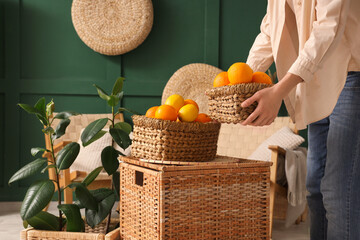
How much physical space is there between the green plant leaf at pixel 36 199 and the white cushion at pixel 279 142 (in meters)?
1.47

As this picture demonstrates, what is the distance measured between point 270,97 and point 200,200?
408 millimetres

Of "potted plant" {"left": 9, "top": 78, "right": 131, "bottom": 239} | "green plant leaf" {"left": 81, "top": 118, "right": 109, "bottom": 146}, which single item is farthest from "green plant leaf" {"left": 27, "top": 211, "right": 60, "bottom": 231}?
"green plant leaf" {"left": 81, "top": 118, "right": 109, "bottom": 146}

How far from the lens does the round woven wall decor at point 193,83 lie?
308 cm

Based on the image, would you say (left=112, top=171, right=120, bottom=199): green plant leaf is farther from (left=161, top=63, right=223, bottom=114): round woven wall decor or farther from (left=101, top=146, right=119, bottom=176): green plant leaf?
(left=161, top=63, right=223, bottom=114): round woven wall decor

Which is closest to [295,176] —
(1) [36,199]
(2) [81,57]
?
(1) [36,199]

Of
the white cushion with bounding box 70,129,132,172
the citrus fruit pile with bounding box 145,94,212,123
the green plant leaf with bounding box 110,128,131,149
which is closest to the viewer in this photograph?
the citrus fruit pile with bounding box 145,94,212,123

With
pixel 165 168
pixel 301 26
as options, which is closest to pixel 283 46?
pixel 301 26

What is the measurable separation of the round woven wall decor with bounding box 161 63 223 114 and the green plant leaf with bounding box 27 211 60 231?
5.49 ft

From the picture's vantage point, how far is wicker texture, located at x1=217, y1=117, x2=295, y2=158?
111 inches

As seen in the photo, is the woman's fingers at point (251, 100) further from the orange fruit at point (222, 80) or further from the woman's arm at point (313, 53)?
the orange fruit at point (222, 80)

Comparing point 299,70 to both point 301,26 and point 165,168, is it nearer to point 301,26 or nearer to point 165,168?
point 301,26

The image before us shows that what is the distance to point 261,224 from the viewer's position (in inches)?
51.7

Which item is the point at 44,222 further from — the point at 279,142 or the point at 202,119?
the point at 279,142

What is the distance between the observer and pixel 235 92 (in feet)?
3.75
